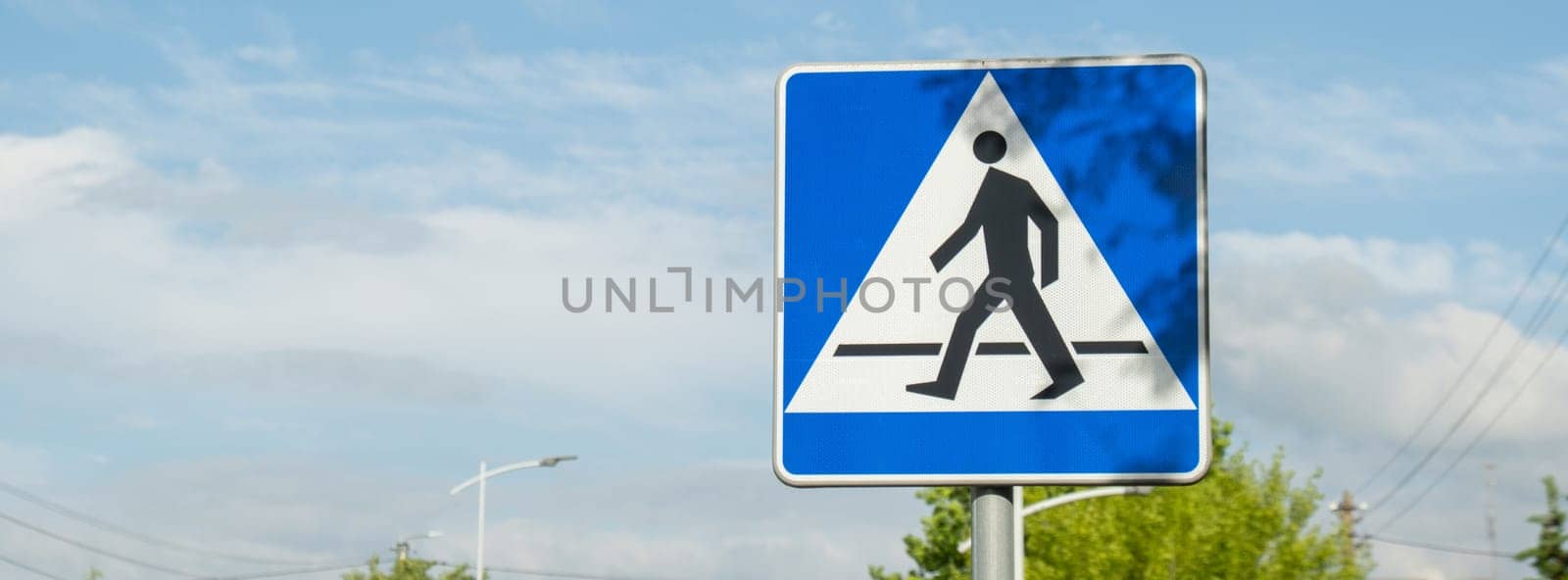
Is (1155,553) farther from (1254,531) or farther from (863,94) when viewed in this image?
(863,94)

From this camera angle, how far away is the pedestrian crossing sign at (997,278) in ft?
11.4

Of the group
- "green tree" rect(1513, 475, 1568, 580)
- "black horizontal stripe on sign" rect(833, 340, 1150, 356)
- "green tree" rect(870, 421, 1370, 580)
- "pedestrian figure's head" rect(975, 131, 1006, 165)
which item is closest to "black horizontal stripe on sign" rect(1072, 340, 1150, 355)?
"black horizontal stripe on sign" rect(833, 340, 1150, 356)

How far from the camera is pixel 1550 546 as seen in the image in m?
25.4

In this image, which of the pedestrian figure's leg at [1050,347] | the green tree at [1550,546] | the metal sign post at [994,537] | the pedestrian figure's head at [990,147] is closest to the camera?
the metal sign post at [994,537]

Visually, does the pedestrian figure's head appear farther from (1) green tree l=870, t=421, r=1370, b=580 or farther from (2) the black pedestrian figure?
(1) green tree l=870, t=421, r=1370, b=580

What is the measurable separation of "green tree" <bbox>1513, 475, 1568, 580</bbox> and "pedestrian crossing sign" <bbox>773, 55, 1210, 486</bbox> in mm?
23918

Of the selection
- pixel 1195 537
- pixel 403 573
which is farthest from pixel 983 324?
pixel 403 573

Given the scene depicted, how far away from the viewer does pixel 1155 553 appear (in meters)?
35.3

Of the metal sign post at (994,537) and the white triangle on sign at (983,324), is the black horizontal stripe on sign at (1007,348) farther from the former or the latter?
the metal sign post at (994,537)

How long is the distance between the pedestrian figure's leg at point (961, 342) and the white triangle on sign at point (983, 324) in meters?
0.01

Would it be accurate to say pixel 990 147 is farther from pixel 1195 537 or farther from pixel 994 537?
pixel 1195 537

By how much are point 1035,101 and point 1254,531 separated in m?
34.5

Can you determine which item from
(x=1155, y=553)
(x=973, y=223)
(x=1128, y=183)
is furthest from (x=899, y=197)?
(x=1155, y=553)

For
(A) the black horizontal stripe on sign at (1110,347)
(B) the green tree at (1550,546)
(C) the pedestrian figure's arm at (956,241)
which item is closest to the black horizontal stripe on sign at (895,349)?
(C) the pedestrian figure's arm at (956,241)
